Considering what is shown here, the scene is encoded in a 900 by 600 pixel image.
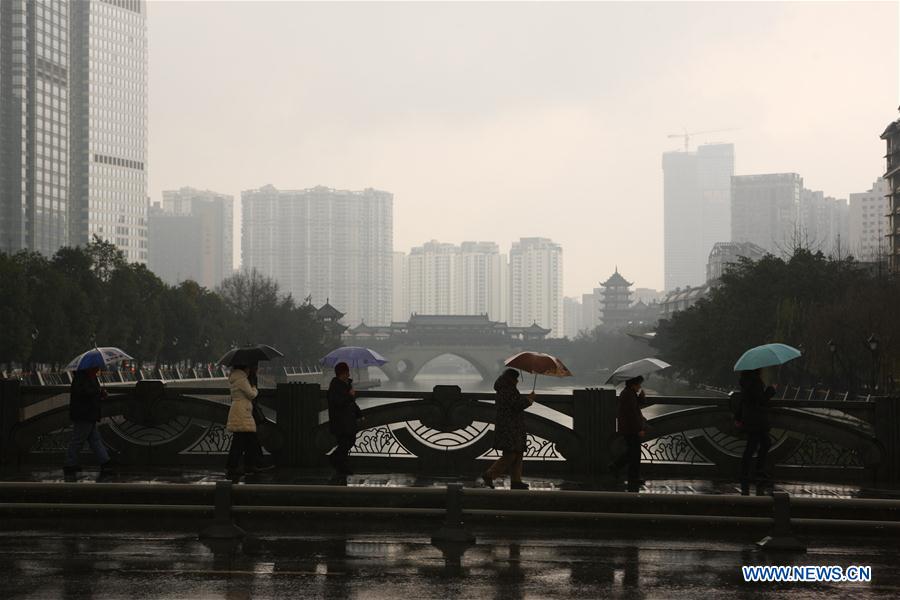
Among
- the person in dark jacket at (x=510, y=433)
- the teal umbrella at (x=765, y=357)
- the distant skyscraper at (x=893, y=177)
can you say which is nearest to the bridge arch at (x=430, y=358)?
the distant skyscraper at (x=893, y=177)

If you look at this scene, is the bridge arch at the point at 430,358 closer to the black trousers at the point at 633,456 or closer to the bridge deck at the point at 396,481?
the bridge deck at the point at 396,481

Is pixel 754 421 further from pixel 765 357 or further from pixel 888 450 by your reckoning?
pixel 888 450

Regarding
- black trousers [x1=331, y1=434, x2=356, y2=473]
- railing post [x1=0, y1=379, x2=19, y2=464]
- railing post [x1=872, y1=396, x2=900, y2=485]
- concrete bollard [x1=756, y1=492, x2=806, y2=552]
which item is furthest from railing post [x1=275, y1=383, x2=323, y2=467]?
railing post [x1=872, y1=396, x2=900, y2=485]

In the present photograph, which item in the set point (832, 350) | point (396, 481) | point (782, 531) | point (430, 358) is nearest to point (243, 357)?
point (396, 481)

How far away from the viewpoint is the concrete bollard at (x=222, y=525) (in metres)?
10.1

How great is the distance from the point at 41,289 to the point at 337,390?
4756 cm

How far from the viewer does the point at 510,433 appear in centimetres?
1262

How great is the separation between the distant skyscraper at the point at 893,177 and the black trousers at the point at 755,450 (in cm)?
7685

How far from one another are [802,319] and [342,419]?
42502mm

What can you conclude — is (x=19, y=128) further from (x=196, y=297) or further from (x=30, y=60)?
(x=196, y=297)

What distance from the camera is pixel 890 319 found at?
142ft

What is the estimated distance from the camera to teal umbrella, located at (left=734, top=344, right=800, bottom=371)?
530 inches

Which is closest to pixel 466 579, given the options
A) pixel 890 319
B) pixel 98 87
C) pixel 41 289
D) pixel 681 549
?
pixel 681 549

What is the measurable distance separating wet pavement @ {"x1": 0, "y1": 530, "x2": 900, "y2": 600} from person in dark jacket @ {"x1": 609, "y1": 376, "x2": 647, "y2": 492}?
2.65 metres
